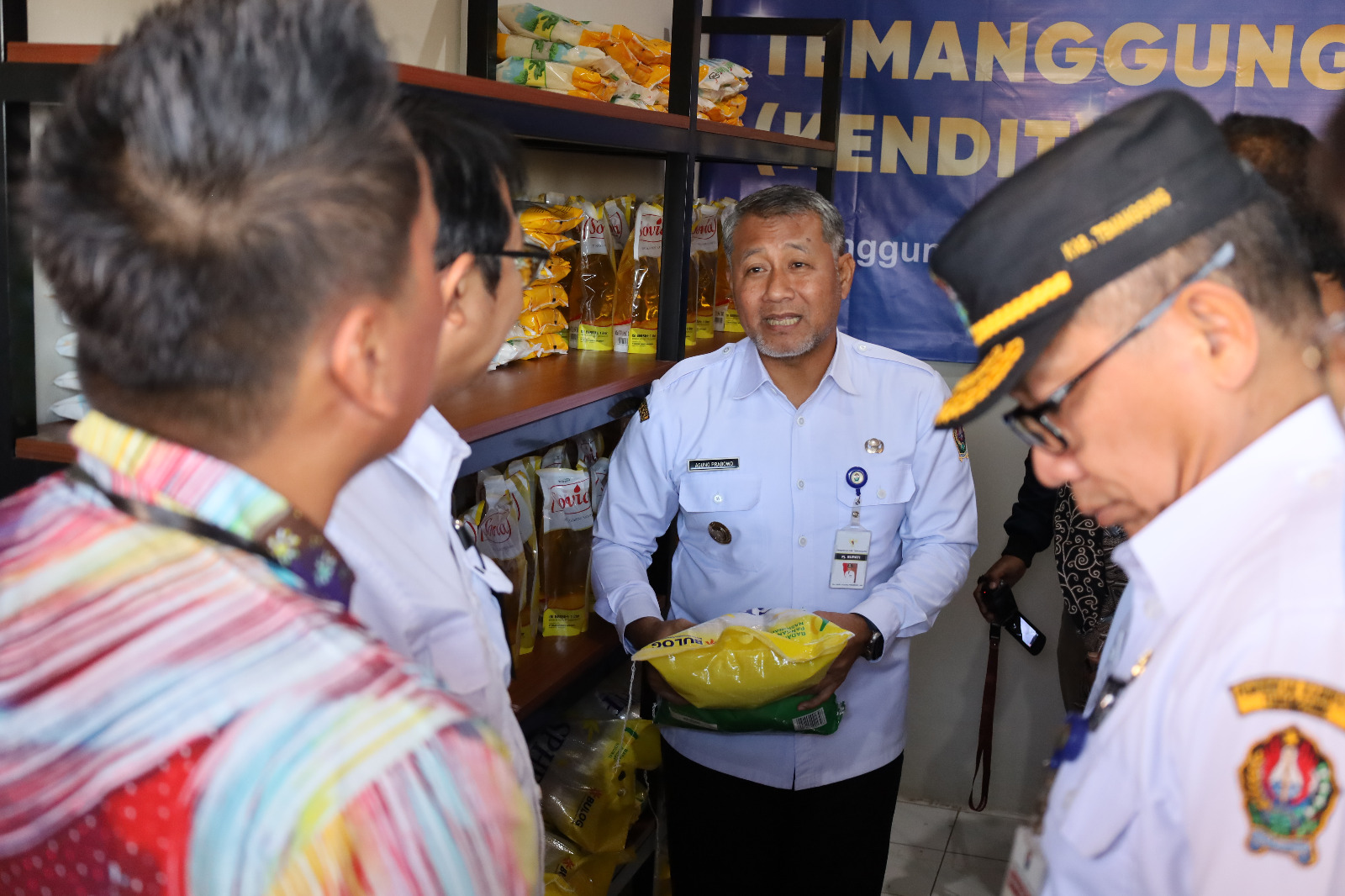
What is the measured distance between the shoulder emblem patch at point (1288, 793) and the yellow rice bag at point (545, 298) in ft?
6.11

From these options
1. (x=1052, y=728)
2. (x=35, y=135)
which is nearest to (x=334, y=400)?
(x=35, y=135)

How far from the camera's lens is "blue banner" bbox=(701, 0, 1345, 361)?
3367 millimetres

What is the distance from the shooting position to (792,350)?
242 centimetres

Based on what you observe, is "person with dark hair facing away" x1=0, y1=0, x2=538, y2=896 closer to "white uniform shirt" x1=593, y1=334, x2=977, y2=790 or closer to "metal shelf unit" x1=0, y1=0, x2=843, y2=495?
"metal shelf unit" x1=0, y1=0, x2=843, y2=495

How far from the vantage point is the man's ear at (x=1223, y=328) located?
2.91 feet

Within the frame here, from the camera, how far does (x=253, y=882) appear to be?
605 mm

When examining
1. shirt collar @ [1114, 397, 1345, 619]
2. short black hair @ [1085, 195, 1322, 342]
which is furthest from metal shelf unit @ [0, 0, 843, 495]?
shirt collar @ [1114, 397, 1345, 619]

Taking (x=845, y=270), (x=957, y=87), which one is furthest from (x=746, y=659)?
(x=957, y=87)

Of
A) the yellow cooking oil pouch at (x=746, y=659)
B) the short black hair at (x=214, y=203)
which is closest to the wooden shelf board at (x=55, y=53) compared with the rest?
the short black hair at (x=214, y=203)

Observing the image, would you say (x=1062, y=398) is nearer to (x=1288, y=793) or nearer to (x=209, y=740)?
(x=1288, y=793)

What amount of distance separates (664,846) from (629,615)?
0.92 metres

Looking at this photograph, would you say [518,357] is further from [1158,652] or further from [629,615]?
[1158,652]

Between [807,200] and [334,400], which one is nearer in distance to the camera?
[334,400]

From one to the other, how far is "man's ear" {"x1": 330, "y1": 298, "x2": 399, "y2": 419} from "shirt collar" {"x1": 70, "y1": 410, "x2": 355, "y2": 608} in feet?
0.30
